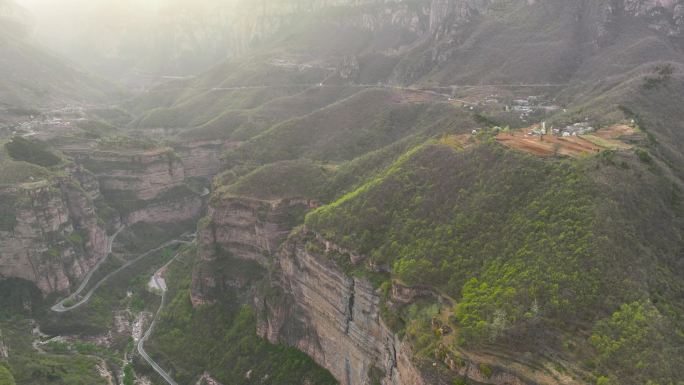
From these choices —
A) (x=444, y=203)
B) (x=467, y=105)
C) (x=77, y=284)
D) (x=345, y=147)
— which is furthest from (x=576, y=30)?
(x=77, y=284)

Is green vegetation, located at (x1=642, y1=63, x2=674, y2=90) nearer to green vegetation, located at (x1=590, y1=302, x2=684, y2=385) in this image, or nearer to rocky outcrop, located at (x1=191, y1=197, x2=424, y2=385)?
rocky outcrop, located at (x1=191, y1=197, x2=424, y2=385)

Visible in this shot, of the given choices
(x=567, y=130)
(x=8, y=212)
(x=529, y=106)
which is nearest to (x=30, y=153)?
(x=8, y=212)

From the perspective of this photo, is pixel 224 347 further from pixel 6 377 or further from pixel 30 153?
pixel 30 153

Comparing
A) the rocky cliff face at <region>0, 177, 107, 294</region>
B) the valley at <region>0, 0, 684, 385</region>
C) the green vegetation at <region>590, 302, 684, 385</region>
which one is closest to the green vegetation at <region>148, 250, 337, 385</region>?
the valley at <region>0, 0, 684, 385</region>

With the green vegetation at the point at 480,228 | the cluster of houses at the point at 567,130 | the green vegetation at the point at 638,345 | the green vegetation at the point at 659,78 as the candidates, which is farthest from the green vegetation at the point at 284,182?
the green vegetation at the point at 659,78

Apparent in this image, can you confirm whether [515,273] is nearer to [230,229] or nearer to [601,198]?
[601,198]
